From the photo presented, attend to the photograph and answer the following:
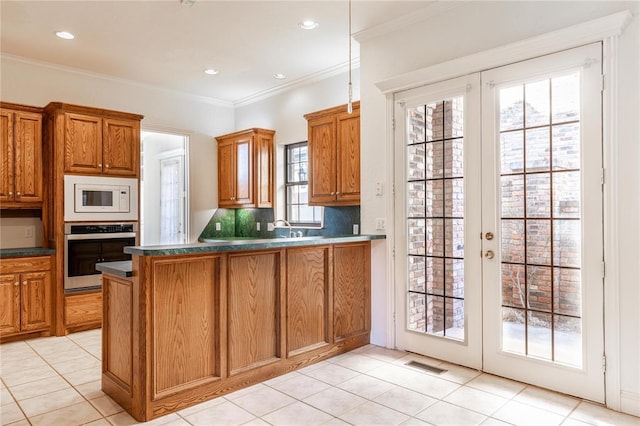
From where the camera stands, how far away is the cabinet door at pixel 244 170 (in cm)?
550

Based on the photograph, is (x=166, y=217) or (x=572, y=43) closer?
(x=572, y=43)

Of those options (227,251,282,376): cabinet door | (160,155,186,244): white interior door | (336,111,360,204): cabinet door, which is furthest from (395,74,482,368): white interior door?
(160,155,186,244): white interior door

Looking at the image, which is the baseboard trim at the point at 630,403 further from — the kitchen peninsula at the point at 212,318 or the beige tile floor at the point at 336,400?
the kitchen peninsula at the point at 212,318

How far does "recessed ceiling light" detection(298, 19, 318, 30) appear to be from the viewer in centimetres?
366

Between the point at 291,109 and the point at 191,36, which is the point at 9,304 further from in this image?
the point at 291,109

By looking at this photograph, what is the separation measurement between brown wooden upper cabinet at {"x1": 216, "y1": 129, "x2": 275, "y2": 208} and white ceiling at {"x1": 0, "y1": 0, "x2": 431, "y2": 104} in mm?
790

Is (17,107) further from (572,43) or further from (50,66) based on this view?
(572,43)

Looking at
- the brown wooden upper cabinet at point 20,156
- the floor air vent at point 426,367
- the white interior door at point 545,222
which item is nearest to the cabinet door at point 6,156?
the brown wooden upper cabinet at point 20,156

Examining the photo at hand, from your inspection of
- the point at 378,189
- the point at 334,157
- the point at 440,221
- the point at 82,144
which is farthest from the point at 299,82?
the point at 440,221

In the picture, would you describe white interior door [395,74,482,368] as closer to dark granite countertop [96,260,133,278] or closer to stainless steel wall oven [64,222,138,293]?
dark granite countertop [96,260,133,278]

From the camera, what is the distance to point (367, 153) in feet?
12.7

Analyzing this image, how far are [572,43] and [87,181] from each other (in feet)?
15.1

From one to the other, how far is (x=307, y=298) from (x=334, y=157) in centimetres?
164

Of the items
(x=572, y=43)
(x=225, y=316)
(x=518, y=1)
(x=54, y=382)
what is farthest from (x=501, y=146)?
(x=54, y=382)
